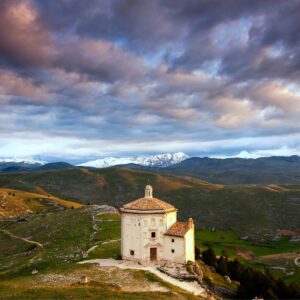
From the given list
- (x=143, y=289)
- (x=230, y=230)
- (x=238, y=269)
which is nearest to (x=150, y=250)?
(x=143, y=289)

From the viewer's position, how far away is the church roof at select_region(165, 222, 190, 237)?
57188mm

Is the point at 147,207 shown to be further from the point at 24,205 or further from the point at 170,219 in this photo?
the point at 24,205

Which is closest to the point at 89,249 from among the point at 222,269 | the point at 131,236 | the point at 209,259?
the point at 131,236

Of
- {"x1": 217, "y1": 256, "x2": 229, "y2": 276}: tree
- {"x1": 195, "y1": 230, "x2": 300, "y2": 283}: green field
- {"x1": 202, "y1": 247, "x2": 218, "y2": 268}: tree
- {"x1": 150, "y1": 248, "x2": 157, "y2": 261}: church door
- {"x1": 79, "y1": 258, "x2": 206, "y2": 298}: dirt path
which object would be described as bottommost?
{"x1": 195, "y1": 230, "x2": 300, "y2": 283}: green field

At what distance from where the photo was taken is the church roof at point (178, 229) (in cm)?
5719

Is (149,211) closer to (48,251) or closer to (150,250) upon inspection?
(150,250)

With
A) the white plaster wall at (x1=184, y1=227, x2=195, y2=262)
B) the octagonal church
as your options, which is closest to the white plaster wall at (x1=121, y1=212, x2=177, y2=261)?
the octagonal church

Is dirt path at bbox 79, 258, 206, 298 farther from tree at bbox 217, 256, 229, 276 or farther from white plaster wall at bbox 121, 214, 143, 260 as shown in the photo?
tree at bbox 217, 256, 229, 276

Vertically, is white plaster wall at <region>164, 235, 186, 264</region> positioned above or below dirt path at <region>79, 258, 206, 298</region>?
above

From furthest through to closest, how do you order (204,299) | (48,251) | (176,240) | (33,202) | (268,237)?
(33,202) < (268,237) < (48,251) < (176,240) < (204,299)

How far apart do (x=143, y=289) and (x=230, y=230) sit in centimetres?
14552

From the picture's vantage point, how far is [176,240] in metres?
57.0

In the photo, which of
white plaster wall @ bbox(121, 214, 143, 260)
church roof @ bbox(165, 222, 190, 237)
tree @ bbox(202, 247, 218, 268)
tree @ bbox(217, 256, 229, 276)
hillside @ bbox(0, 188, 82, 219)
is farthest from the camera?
hillside @ bbox(0, 188, 82, 219)

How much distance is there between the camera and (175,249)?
188ft
